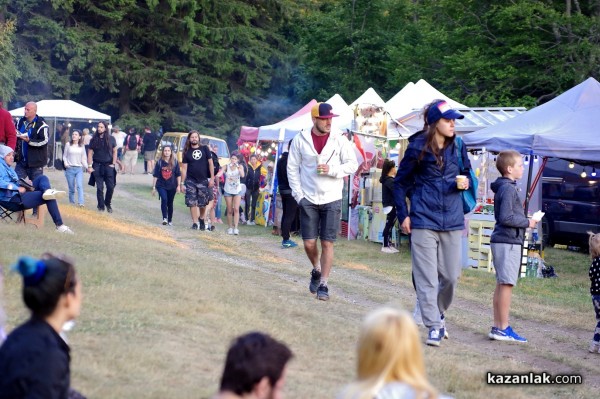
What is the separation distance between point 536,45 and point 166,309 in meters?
24.8

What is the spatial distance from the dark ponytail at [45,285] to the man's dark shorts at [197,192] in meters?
14.8

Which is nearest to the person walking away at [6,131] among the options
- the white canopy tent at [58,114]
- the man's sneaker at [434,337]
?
the man's sneaker at [434,337]

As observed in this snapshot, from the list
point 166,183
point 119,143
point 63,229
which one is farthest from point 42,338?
point 119,143

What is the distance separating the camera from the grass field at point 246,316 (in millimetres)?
6439

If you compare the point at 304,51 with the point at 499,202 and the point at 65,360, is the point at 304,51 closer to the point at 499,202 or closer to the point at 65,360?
the point at 499,202

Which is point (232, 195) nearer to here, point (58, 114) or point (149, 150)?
point (58, 114)

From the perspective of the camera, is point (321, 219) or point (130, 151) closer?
point (321, 219)

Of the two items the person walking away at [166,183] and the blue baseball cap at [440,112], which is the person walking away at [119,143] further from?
the blue baseball cap at [440,112]

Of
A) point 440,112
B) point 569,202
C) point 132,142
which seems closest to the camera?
point 440,112

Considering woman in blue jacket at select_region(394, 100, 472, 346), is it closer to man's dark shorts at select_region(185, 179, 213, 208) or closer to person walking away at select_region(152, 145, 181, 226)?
man's dark shorts at select_region(185, 179, 213, 208)

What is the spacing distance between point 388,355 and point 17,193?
1072cm

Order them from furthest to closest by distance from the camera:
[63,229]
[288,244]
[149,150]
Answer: [149,150]
[288,244]
[63,229]

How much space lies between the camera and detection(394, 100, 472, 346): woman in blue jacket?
8.30m

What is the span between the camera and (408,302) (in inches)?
458
